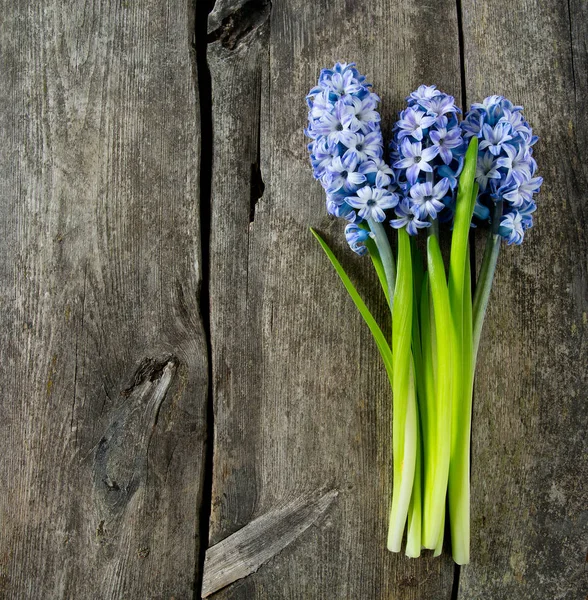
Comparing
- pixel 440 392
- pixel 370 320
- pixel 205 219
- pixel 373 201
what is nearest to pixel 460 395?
pixel 440 392

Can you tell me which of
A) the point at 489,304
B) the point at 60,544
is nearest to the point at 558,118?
the point at 489,304

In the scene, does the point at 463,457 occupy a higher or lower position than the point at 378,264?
lower

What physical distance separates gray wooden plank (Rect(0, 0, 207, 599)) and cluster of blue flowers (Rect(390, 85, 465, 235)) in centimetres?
31

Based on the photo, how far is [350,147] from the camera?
0.69 m

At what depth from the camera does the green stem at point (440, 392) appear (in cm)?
70

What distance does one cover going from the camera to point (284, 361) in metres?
0.80

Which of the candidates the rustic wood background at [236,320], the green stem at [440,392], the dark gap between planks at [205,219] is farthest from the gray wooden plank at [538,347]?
the dark gap between planks at [205,219]

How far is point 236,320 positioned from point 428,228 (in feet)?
1.00

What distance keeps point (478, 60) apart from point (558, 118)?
0.15m

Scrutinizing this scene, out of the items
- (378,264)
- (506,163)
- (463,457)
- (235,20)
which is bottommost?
(463,457)

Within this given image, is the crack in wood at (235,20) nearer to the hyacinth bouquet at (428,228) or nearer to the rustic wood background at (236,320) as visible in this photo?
the rustic wood background at (236,320)

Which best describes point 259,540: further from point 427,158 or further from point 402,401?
point 427,158

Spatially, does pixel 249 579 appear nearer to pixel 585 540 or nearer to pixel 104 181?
pixel 585 540

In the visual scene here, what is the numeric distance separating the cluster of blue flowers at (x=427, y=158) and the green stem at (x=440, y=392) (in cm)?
4
